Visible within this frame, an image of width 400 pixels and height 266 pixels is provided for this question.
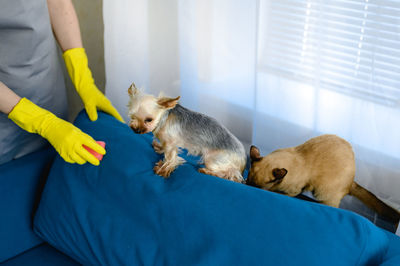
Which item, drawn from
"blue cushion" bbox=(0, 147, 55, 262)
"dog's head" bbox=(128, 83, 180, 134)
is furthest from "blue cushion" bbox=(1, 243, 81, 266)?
"dog's head" bbox=(128, 83, 180, 134)

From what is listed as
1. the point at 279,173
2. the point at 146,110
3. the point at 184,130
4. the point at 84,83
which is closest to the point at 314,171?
the point at 279,173

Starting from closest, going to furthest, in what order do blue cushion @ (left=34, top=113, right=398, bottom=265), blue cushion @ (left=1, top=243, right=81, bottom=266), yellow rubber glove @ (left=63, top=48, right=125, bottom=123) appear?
blue cushion @ (left=34, top=113, right=398, bottom=265), blue cushion @ (left=1, top=243, right=81, bottom=266), yellow rubber glove @ (left=63, top=48, right=125, bottom=123)

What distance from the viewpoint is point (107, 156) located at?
1.18m

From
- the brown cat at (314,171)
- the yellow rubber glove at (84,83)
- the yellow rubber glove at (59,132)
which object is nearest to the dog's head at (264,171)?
the brown cat at (314,171)

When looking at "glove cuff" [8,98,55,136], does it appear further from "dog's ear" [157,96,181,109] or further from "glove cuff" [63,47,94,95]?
"dog's ear" [157,96,181,109]

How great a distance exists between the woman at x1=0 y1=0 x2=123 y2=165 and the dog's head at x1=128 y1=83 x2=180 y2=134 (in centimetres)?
23

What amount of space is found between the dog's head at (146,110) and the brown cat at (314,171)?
31 cm

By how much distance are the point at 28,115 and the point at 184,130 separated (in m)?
0.53

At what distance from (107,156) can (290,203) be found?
540mm

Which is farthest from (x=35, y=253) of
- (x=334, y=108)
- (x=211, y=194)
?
(x=334, y=108)

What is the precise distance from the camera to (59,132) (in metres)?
1.19

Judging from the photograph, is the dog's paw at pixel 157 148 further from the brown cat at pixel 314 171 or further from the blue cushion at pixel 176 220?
the brown cat at pixel 314 171

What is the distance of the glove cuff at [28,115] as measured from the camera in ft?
3.98

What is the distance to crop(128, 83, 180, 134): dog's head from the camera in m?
0.98
